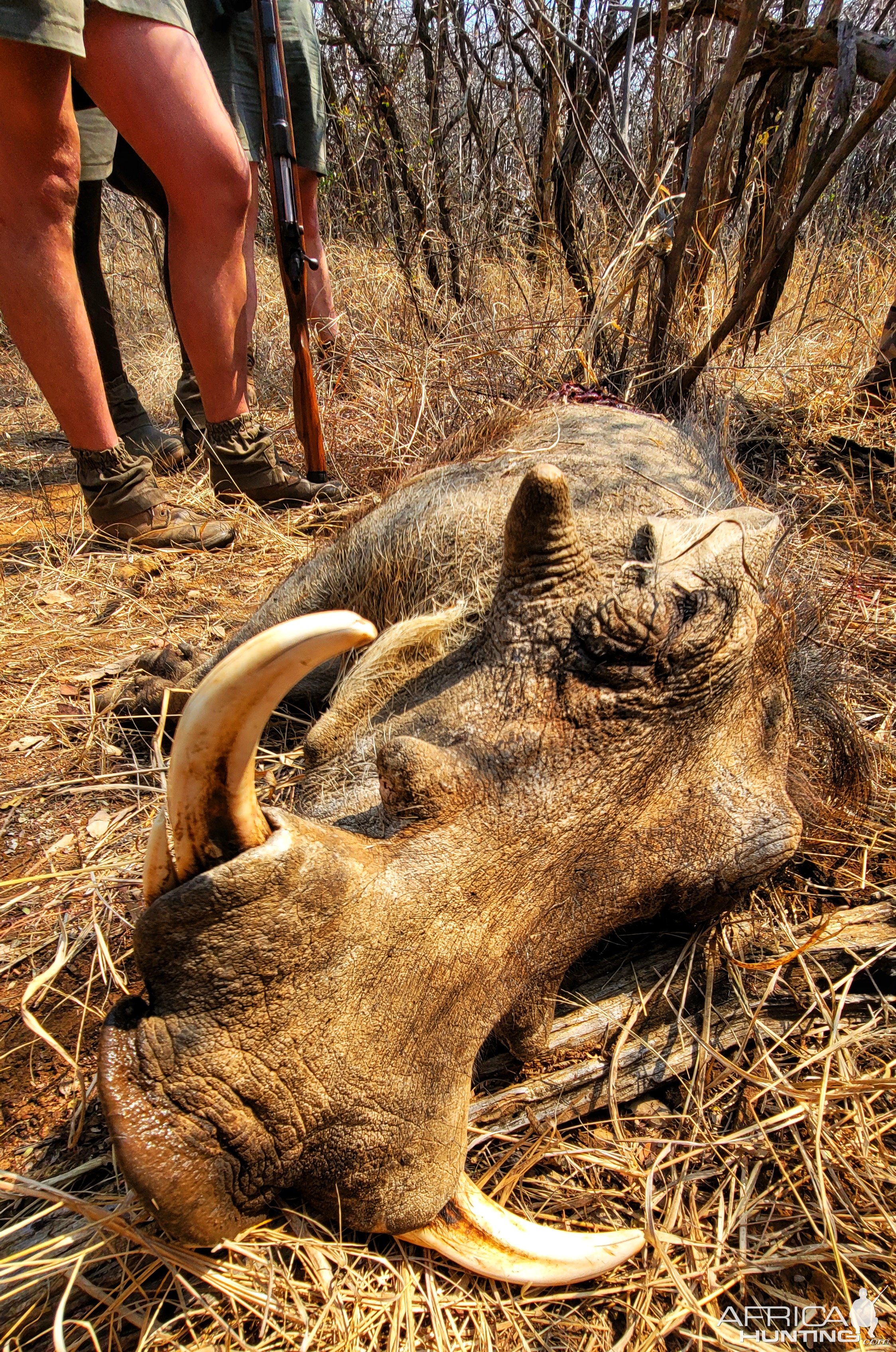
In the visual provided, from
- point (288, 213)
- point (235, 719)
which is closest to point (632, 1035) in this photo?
point (235, 719)

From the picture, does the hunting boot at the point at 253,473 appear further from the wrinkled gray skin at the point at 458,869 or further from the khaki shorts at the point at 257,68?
the wrinkled gray skin at the point at 458,869

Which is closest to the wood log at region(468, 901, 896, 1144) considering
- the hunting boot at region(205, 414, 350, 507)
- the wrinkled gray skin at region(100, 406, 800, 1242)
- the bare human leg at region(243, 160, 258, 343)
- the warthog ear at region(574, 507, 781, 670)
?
the wrinkled gray skin at region(100, 406, 800, 1242)

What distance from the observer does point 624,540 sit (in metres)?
2.04

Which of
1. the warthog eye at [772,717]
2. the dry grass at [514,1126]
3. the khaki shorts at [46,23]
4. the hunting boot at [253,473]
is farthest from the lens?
the hunting boot at [253,473]

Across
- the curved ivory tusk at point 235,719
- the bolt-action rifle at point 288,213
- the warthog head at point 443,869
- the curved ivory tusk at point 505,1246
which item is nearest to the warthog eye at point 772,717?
the warthog head at point 443,869

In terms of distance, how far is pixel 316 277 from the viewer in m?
4.93

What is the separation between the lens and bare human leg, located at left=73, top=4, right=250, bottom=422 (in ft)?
9.89


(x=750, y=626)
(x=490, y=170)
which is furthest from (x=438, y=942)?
(x=490, y=170)

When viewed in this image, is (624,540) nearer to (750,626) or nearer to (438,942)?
(750,626)

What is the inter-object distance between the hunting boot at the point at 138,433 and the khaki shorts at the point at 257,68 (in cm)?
145

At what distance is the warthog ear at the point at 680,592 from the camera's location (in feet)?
4.84

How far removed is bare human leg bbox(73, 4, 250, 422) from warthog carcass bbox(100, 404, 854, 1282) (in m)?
2.20

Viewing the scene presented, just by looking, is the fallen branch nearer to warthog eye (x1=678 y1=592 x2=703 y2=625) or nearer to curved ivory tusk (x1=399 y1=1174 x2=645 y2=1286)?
warthog eye (x1=678 y1=592 x2=703 y2=625)

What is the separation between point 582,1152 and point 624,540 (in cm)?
135
